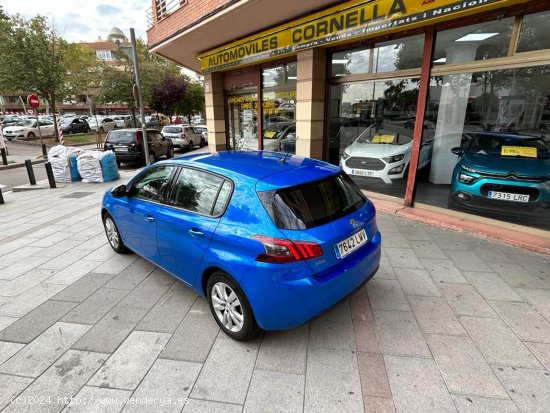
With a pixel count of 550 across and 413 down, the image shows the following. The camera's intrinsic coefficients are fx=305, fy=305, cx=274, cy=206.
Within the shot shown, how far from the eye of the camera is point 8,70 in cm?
1619

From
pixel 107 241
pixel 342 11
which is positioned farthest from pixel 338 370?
pixel 342 11

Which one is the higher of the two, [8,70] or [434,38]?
[8,70]

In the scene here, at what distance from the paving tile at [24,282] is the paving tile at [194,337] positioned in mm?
2112

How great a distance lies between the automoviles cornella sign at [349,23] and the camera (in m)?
Result: 4.30

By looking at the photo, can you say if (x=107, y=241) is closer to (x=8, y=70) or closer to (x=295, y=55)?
(x=295, y=55)

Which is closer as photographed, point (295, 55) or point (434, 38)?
point (434, 38)

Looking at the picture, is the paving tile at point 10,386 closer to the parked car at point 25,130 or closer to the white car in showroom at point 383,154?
the white car in showroom at point 383,154

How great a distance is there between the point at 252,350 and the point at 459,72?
17.4 ft

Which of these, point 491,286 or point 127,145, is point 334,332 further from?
point 127,145

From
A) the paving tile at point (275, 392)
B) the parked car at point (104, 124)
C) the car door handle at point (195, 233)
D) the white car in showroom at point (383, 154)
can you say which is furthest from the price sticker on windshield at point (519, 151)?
the parked car at point (104, 124)

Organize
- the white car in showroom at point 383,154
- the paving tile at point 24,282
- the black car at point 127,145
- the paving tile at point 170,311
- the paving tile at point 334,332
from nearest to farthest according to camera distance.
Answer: the paving tile at point 334,332 < the paving tile at point 170,311 < the paving tile at point 24,282 < the white car in showroom at point 383,154 < the black car at point 127,145

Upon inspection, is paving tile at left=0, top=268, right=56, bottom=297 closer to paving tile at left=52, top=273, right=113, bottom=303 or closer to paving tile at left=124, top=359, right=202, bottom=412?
paving tile at left=52, top=273, right=113, bottom=303

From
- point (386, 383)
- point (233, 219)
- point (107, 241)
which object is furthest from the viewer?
point (107, 241)

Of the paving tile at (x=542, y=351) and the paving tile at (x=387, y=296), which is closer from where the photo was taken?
the paving tile at (x=542, y=351)
